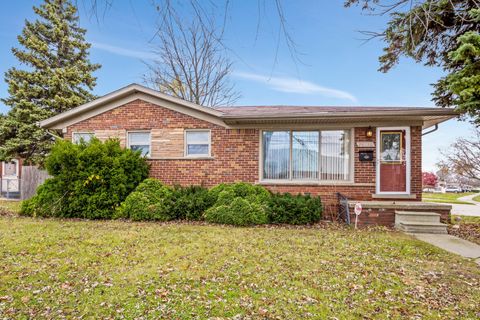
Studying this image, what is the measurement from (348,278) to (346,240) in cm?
226

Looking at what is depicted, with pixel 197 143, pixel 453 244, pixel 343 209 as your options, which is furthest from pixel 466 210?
pixel 197 143

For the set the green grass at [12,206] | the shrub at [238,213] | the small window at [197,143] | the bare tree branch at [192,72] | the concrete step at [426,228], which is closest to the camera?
the concrete step at [426,228]

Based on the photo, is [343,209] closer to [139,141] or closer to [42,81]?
[139,141]

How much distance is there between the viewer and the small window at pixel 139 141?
9.75 metres

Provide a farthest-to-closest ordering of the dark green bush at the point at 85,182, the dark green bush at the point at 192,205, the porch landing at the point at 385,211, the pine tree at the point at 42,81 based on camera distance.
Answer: the pine tree at the point at 42,81 < the dark green bush at the point at 85,182 < the dark green bush at the point at 192,205 < the porch landing at the point at 385,211

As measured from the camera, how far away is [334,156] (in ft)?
29.6

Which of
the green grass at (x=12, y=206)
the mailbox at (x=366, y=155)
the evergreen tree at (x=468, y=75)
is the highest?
the evergreen tree at (x=468, y=75)

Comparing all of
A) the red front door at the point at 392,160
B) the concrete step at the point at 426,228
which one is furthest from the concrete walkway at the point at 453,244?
the red front door at the point at 392,160

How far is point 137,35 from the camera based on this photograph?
7.57 ft

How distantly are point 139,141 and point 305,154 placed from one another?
5960 mm

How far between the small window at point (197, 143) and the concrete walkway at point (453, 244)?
6620mm

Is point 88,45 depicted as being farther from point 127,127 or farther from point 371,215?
point 371,215

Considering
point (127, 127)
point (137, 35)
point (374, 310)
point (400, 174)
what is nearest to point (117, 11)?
point (137, 35)

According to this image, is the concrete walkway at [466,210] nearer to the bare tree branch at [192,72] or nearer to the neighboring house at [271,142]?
the neighboring house at [271,142]
